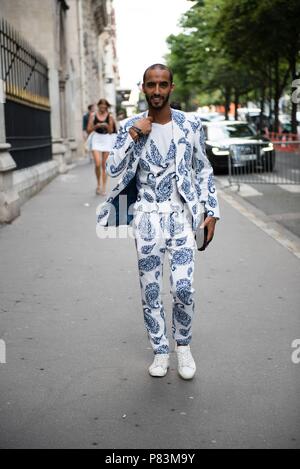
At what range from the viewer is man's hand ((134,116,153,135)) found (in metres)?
4.04

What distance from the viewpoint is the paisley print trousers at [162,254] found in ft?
14.0

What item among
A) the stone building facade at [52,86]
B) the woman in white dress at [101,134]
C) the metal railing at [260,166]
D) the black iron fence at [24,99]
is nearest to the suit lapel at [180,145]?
the stone building facade at [52,86]

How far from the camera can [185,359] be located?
14.7 feet

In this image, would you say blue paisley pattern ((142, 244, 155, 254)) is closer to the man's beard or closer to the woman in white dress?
the man's beard

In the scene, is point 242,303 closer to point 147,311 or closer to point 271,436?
point 147,311

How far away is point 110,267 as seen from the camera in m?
7.71

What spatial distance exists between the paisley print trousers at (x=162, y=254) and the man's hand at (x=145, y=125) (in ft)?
1.60

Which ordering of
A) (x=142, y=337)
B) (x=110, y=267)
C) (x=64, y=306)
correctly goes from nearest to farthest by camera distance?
(x=142, y=337)
(x=64, y=306)
(x=110, y=267)

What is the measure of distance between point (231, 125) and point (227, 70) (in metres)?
25.0

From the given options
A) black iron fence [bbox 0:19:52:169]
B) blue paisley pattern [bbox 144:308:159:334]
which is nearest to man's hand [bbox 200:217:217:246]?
blue paisley pattern [bbox 144:308:159:334]

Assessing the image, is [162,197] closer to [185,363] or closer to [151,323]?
[151,323]

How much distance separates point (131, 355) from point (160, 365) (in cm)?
47

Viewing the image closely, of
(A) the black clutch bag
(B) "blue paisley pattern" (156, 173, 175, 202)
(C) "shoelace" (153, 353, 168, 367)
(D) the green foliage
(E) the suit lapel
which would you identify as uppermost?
(D) the green foliage

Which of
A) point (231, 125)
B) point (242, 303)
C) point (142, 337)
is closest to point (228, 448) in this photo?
point (142, 337)
